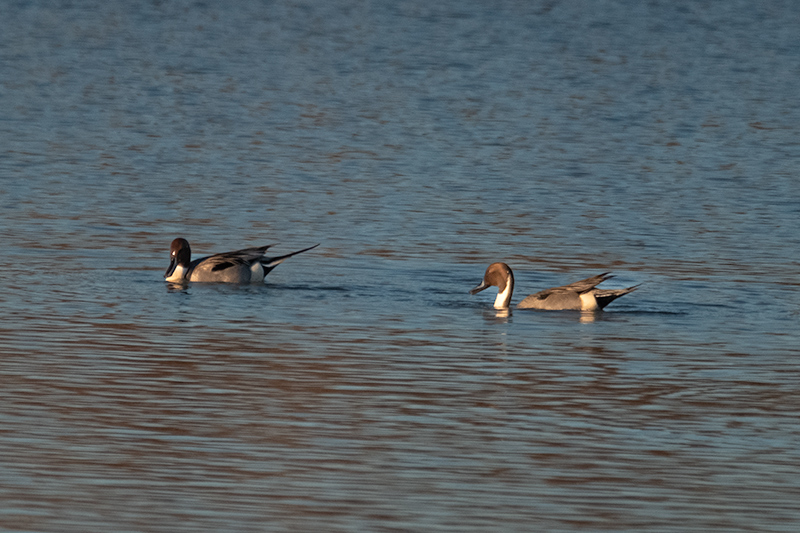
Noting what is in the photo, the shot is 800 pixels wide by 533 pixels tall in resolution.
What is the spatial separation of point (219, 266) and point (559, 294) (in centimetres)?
309

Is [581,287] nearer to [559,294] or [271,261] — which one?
[559,294]

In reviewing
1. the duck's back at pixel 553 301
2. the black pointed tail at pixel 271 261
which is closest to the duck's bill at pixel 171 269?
the black pointed tail at pixel 271 261

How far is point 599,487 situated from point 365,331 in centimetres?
413

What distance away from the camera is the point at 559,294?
41.3ft

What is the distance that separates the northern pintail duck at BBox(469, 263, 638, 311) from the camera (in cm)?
1254

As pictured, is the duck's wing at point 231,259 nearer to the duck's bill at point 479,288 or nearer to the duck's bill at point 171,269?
the duck's bill at point 171,269

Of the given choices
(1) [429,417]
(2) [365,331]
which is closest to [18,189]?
(2) [365,331]

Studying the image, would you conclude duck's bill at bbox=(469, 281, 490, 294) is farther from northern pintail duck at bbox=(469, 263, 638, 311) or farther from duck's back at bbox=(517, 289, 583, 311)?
duck's back at bbox=(517, 289, 583, 311)

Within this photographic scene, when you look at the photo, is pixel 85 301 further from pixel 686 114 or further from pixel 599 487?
pixel 686 114

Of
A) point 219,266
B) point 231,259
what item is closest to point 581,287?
point 231,259

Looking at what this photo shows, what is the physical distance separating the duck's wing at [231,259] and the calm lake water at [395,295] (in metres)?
0.25

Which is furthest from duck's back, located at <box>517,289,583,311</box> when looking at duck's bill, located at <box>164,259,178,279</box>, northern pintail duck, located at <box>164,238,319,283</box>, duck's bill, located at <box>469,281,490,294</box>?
duck's bill, located at <box>164,259,178,279</box>

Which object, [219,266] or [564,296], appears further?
[219,266]

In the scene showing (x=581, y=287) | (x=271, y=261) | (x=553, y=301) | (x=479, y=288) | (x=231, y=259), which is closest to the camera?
(x=581, y=287)
